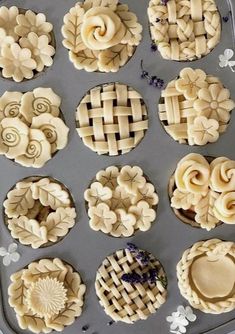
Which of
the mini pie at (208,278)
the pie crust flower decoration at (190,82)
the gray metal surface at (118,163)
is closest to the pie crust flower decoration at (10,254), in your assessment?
the gray metal surface at (118,163)

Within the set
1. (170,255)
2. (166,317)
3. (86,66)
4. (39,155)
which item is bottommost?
(166,317)

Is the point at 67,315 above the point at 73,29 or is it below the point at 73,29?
below

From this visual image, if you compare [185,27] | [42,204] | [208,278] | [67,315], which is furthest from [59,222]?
[185,27]

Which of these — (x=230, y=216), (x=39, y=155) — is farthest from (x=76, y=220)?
(x=230, y=216)

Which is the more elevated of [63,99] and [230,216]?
[63,99]

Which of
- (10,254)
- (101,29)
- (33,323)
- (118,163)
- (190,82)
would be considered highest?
(101,29)

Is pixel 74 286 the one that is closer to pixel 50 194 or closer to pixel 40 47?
pixel 50 194

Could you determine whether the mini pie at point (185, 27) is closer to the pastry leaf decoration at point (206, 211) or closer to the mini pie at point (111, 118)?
the mini pie at point (111, 118)

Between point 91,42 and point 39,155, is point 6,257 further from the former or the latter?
point 91,42
